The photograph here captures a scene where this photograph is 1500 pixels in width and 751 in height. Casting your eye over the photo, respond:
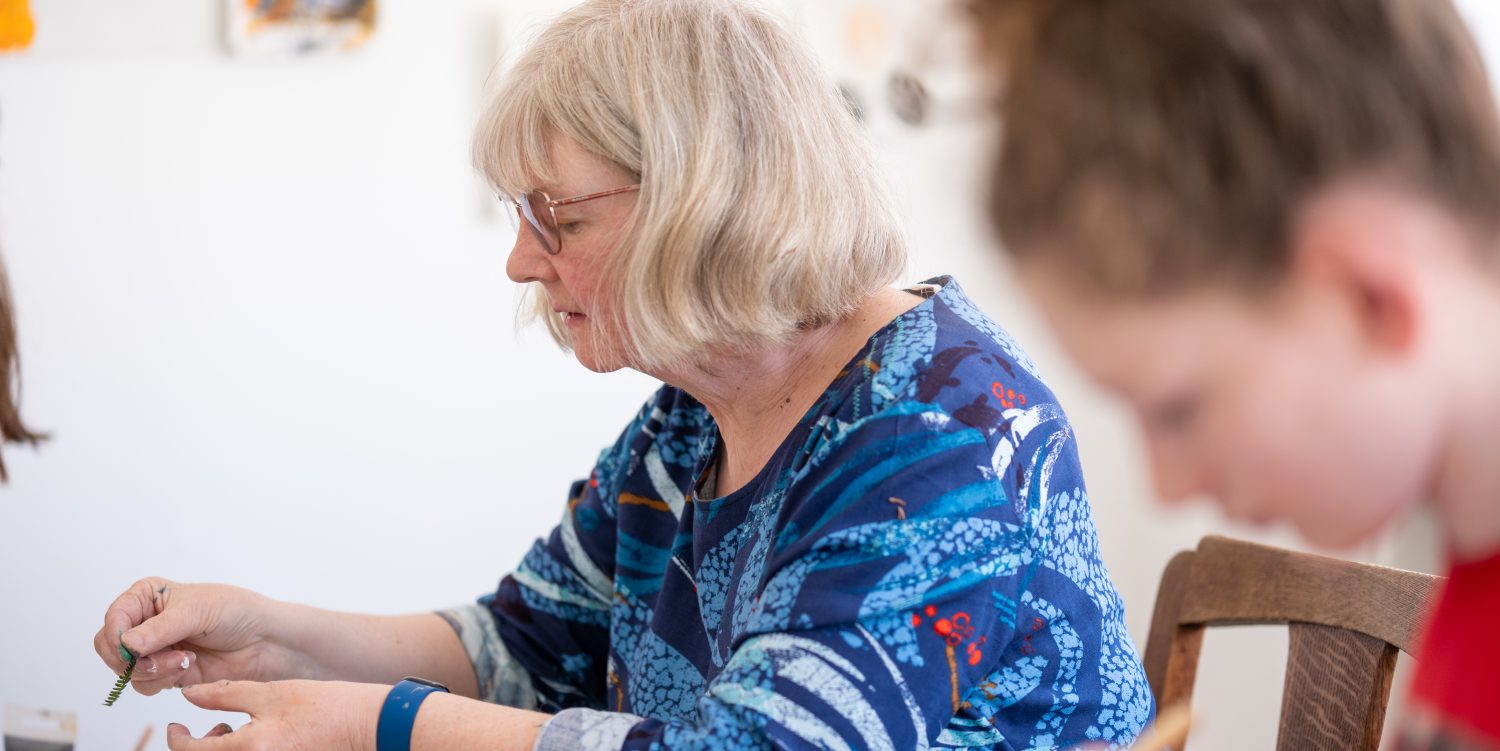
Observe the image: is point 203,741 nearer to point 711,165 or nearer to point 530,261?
point 530,261

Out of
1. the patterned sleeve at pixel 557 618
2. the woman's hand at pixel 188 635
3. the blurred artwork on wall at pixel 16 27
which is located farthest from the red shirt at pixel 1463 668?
the blurred artwork on wall at pixel 16 27

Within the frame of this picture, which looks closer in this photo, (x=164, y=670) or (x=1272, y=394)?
(x=1272, y=394)

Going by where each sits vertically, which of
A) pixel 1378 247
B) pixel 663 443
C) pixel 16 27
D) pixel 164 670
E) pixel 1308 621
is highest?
pixel 16 27

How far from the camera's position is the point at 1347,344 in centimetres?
43

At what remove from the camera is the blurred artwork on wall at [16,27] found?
79.0 inches

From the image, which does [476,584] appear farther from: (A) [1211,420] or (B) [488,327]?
(A) [1211,420]

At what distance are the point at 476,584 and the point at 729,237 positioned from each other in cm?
148

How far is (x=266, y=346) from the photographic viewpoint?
2.16 m

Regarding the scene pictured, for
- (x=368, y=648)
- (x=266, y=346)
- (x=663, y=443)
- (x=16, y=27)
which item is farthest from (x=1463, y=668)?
(x=16, y=27)

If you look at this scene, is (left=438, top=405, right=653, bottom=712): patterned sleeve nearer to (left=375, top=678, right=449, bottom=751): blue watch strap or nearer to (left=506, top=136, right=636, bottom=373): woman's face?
(left=506, top=136, right=636, bottom=373): woman's face

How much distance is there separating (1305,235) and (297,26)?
78.8 inches

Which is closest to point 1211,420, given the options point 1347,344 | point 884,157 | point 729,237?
point 1347,344

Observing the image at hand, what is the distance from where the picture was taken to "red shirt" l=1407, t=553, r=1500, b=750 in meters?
0.42

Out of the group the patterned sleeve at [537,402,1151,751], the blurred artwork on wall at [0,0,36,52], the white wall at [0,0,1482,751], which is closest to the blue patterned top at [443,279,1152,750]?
the patterned sleeve at [537,402,1151,751]
